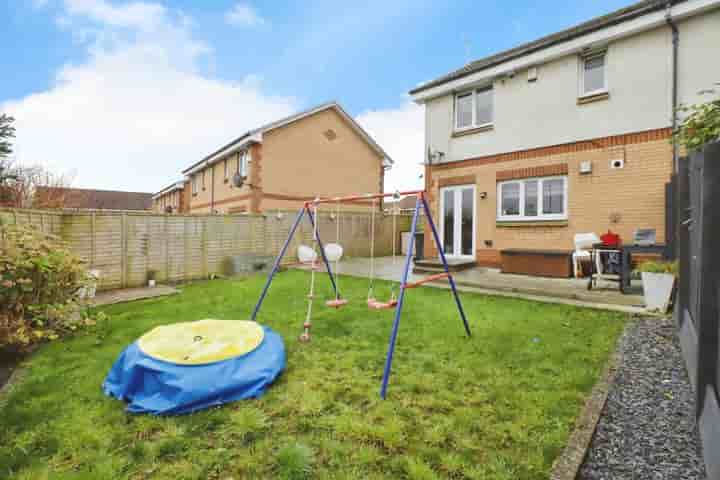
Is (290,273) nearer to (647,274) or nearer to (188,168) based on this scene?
(647,274)

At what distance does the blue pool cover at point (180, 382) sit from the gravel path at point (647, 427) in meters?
2.36

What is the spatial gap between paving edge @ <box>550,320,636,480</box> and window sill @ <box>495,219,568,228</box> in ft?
20.2

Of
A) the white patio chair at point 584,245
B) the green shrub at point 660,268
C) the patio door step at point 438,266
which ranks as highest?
the white patio chair at point 584,245

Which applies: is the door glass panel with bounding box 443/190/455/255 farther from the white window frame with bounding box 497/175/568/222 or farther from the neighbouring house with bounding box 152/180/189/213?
the neighbouring house with bounding box 152/180/189/213

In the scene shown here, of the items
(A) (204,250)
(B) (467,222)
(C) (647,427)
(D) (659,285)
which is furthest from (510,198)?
(A) (204,250)

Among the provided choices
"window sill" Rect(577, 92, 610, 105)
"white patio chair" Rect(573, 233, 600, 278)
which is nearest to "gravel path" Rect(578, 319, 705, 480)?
"white patio chair" Rect(573, 233, 600, 278)

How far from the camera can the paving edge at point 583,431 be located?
6.41 feet

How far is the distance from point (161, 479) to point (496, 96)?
10980 millimetres

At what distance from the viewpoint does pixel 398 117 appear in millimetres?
22109

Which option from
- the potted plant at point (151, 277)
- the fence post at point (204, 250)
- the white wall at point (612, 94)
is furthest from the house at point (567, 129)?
the potted plant at point (151, 277)

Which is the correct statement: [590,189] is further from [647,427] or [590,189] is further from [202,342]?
[202,342]

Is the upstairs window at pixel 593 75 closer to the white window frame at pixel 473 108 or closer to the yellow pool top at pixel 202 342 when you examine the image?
the white window frame at pixel 473 108

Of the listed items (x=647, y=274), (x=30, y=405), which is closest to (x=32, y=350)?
(x=30, y=405)

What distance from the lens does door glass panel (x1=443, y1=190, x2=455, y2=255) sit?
11125mm
